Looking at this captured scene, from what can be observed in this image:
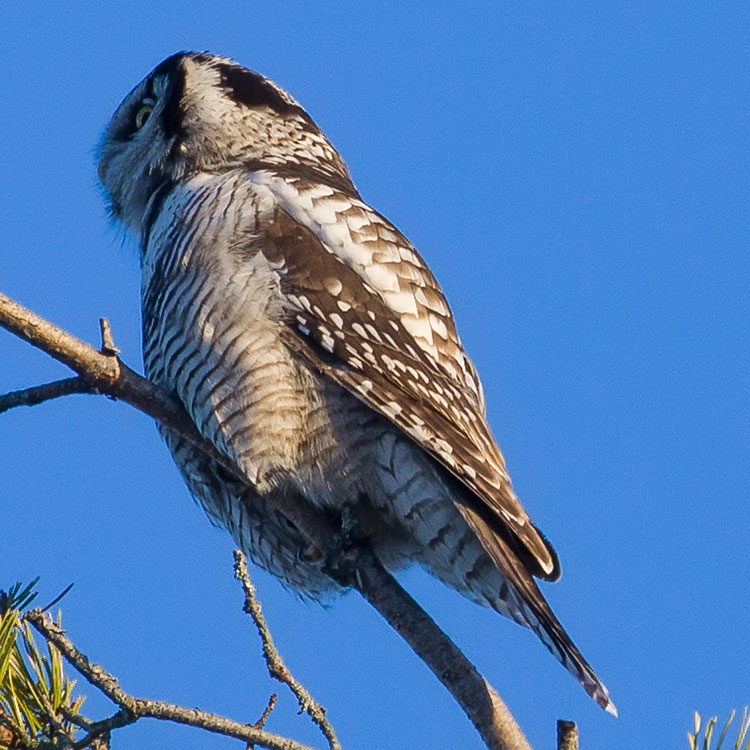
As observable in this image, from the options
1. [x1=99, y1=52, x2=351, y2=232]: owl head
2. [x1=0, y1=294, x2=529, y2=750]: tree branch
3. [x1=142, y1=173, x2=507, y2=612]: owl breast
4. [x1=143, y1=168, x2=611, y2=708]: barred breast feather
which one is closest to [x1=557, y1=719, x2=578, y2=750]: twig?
[x1=0, y1=294, x2=529, y2=750]: tree branch

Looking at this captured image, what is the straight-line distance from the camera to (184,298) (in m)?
2.93

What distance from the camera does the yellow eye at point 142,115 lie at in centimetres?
404

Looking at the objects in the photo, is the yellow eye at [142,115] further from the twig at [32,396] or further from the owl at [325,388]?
the twig at [32,396]

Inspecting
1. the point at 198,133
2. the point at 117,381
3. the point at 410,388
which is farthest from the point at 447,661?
the point at 198,133

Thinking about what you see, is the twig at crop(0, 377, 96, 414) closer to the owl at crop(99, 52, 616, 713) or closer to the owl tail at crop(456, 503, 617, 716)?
the owl at crop(99, 52, 616, 713)

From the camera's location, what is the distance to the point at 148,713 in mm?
2020

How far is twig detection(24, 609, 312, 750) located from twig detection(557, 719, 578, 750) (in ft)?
1.38

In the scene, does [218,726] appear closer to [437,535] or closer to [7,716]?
[7,716]

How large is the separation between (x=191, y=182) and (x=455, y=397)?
114 centimetres

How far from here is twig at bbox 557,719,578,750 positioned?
172cm

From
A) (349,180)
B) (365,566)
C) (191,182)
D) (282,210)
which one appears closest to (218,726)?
(365,566)

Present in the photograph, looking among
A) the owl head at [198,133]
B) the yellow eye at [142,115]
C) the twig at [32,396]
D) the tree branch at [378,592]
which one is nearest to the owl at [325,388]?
the tree branch at [378,592]

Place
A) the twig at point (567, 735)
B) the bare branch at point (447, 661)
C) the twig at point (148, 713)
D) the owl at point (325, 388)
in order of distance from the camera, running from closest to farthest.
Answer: the twig at point (567, 735) < the twig at point (148, 713) < the bare branch at point (447, 661) < the owl at point (325, 388)

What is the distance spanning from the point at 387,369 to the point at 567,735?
1.16 m
